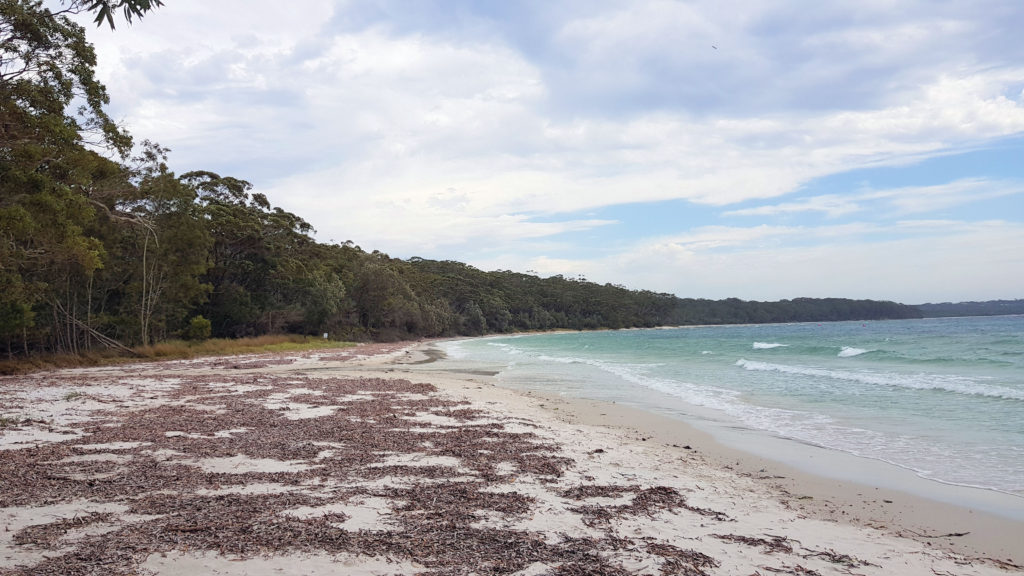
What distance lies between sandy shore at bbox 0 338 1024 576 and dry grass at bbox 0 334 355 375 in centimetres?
1430

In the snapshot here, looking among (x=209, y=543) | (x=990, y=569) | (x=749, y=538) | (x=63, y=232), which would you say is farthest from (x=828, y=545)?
(x=63, y=232)

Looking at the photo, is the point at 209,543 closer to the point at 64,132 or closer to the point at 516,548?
the point at 516,548

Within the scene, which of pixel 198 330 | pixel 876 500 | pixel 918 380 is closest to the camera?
pixel 876 500

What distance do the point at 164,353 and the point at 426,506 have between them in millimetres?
28125

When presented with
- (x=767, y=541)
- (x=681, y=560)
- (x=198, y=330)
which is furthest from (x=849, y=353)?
(x=681, y=560)

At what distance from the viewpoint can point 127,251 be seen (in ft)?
104

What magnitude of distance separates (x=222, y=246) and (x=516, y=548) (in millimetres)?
44399

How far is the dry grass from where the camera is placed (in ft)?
72.0

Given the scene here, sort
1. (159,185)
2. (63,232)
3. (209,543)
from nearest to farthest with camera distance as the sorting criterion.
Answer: (209,543), (63,232), (159,185)

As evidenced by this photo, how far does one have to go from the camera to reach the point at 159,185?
30.8 m

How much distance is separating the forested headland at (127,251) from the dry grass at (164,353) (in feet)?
4.51

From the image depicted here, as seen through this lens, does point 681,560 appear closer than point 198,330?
Yes

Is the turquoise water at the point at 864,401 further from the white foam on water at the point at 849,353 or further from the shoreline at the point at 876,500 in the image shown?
the white foam on water at the point at 849,353

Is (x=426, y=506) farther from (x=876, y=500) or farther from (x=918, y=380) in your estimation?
(x=918, y=380)
